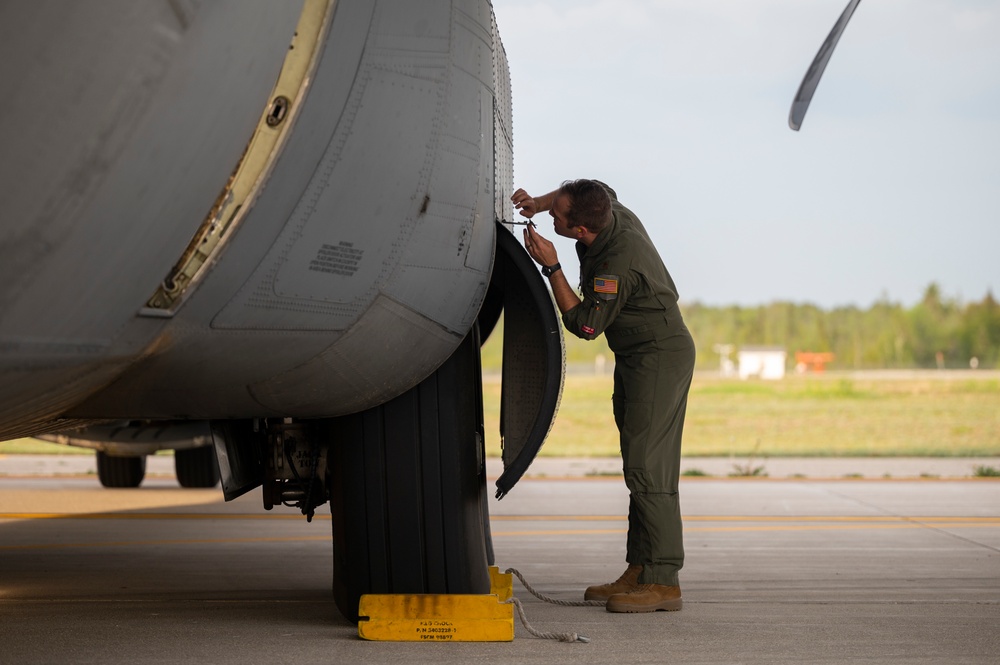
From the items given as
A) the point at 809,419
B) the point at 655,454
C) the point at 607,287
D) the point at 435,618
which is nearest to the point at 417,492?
the point at 435,618

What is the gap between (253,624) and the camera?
3.94 metres

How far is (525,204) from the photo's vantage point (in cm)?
432

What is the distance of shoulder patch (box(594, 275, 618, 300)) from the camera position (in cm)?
426

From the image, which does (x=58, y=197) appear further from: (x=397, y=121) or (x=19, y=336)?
(x=397, y=121)

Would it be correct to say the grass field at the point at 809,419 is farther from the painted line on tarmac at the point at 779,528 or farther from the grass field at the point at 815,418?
the painted line on tarmac at the point at 779,528

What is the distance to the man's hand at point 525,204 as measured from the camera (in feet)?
14.2

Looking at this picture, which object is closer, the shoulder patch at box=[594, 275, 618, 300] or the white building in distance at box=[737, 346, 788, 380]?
the shoulder patch at box=[594, 275, 618, 300]

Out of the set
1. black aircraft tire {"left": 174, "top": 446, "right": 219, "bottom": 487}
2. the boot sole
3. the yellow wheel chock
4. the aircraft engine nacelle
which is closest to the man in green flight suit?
the boot sole

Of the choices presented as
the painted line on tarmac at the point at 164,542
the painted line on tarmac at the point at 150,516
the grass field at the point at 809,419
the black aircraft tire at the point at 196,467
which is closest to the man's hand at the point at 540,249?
the painted line on tarmac at the point at 164,542

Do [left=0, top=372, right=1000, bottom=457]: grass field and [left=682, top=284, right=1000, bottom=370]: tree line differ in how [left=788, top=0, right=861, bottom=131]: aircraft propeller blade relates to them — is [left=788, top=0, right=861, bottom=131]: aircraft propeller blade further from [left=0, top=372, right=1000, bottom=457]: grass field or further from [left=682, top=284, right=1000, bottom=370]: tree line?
[left=682, top=284, right=1000, bottom=370]: tree line

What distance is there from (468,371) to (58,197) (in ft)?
6.48

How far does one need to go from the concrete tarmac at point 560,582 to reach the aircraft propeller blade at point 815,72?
2152 mm

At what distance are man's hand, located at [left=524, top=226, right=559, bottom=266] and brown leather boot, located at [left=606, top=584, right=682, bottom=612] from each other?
4.15 ft

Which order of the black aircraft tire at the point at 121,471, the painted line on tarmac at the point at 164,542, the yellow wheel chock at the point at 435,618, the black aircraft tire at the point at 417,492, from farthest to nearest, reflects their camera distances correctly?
the black aircraft tire at the point at 121,471 < the painted line on tarmac at the point at 164,542 < the black aircraft tire at the point at 417,492 < the yellow wheel chock at the point at 435,618
